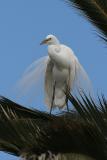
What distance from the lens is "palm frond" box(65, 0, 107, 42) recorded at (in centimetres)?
480

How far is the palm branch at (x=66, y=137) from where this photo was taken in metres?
3.95

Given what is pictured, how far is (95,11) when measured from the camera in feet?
16.0

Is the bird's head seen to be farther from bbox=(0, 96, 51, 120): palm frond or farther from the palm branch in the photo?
the palm branch

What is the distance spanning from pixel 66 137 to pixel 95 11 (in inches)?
51.6

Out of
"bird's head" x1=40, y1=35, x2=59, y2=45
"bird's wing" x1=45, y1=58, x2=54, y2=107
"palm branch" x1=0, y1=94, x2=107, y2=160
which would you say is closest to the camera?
"palm branch" x1=0, y1=94, x2=107, y2=160

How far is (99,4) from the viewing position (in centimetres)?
490

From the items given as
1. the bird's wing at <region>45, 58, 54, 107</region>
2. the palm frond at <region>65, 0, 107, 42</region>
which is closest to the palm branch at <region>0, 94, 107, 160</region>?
the palm frond at <region>65, 0, 107, 42</region>

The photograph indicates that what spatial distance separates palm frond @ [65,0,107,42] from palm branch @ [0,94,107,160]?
2.33 ft

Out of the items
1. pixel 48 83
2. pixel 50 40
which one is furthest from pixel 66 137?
pixel 50 40

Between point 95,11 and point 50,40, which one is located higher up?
point 95,11

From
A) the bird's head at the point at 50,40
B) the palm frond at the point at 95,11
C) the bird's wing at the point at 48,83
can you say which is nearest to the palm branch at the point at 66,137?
the palm frond at the point at 95,11

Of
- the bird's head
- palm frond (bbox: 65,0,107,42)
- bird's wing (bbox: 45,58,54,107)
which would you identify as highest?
palm frond (bbox: 65,0,107,42)

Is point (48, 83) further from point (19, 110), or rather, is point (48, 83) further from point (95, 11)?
point (95, 11)

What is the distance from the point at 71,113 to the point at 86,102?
0.76 m
